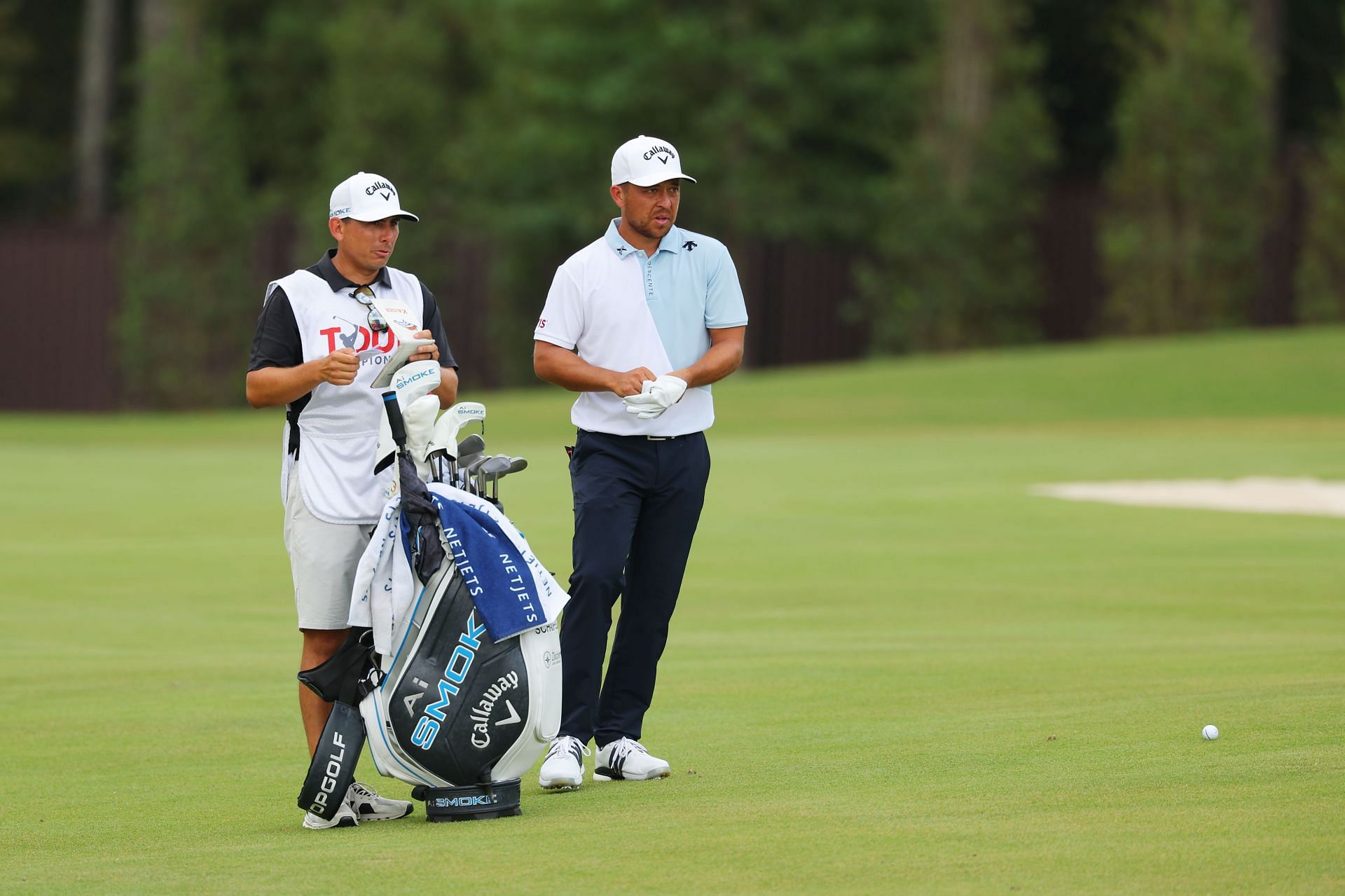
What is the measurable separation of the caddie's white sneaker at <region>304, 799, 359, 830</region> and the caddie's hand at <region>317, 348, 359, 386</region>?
126cm

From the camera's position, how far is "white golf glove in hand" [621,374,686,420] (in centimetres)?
675

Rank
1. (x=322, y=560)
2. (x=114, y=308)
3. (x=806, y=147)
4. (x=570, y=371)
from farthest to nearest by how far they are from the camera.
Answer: (x=806, y=147)
(x=114, y=308)
(x=570, y=371)
(x=322, y=560)

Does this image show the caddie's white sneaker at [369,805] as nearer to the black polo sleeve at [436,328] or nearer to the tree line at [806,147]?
the black polo sleeve at [436,328]

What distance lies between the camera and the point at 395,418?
625 cm

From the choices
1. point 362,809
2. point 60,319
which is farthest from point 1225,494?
point 60,319

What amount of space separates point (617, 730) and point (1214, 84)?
1267 inches

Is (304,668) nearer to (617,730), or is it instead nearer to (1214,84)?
(617,730)

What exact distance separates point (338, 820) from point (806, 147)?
→ 4076cm

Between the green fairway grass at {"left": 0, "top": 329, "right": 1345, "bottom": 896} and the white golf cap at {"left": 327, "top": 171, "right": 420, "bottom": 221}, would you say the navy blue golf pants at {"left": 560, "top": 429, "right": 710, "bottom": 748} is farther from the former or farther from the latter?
the white golf cap at {"left": 327, "top": 171, "right": 420, "bottom": 221}

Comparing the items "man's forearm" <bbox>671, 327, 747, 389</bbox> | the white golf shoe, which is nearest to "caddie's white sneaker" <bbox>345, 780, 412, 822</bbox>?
the white golf shoe

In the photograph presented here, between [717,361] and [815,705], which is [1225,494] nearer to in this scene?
[815,705]

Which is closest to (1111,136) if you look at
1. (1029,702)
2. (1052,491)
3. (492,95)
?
(492,95)

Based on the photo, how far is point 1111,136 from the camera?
47.3 m

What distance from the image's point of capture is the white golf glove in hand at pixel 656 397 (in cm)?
675
